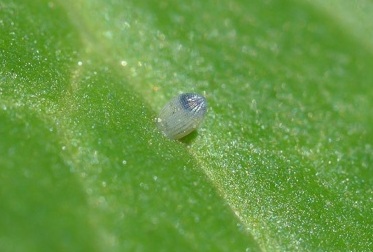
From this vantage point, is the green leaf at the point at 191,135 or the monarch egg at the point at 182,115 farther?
the monarch egg at the point at 182,115

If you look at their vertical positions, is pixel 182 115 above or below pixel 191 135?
above

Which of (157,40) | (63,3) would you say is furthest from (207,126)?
(63,3)

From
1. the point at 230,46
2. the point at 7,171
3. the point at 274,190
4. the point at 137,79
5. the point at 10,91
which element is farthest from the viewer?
the point at 230,46

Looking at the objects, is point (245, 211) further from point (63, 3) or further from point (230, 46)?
point (63, 3)

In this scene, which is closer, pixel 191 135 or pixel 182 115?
pixel 182 115
